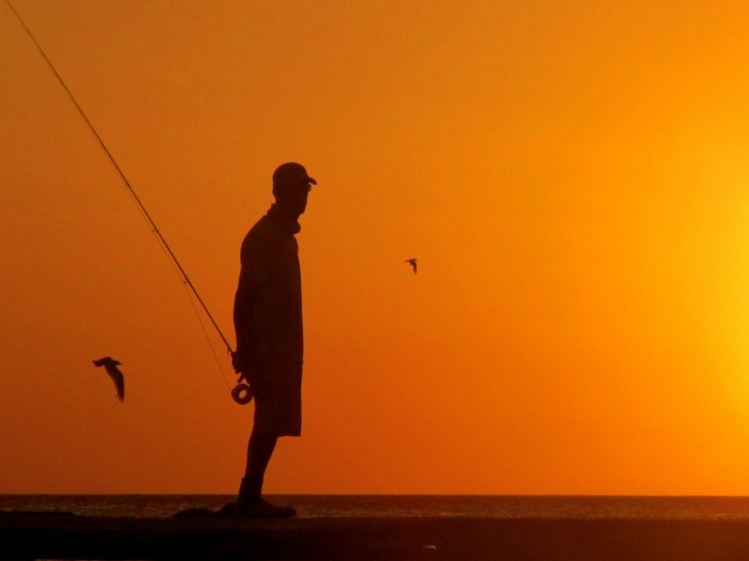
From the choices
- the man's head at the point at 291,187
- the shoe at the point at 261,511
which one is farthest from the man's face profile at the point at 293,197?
the shoe at the point at 261,511

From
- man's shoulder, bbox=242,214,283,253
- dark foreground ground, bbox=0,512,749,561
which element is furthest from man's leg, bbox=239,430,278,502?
dark foreground ground, bbox=0,512,749,561

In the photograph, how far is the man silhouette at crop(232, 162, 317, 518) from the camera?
8.96 metres

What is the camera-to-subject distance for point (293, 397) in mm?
9062

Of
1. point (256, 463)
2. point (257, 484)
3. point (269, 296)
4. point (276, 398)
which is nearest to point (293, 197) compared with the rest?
point (269, 296)

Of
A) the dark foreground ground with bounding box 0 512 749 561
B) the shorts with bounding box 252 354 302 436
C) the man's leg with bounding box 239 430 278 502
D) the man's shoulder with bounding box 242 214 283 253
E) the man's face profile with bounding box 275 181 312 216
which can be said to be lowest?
the dark foreground ground with bounding box 0 512 749 561

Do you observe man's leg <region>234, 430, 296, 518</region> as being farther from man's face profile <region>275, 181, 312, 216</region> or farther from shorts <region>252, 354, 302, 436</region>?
man's face profile <region>275, 181, 312, 216</region>

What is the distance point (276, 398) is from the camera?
8.98 meters

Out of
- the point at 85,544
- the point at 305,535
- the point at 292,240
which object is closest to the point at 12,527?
the point at 85,544

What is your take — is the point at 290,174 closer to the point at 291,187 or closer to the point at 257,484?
the point at 291,187

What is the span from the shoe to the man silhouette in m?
0.07

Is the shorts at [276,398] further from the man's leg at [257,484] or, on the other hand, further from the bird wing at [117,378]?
the bird wing at [117,378]

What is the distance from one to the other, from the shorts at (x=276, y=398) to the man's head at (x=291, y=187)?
109 cm

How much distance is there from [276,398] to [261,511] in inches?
32.6

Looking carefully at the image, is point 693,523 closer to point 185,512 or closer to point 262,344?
point 185,512
